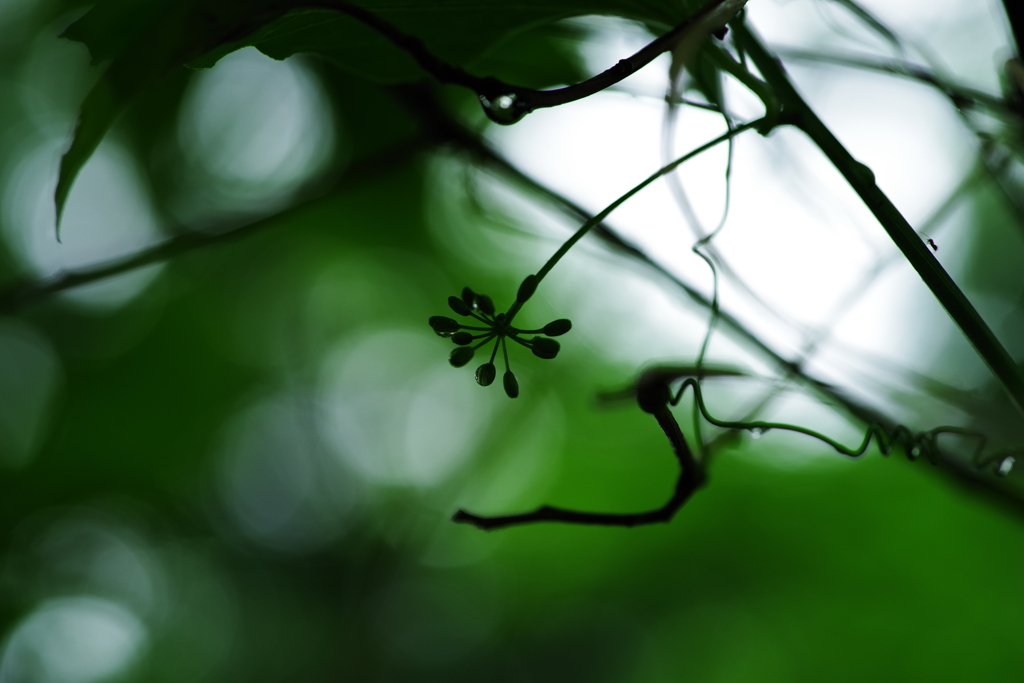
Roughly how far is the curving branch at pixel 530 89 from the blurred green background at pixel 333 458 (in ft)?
2.85

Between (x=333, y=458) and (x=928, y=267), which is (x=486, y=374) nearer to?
(x=928, y=267)

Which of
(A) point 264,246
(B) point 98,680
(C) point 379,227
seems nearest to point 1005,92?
(C) point 379,227

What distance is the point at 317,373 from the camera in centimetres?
178

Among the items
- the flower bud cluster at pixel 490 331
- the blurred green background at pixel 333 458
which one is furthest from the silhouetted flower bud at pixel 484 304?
the blurred green background at pixel 333 458

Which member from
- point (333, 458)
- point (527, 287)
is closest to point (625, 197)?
point (527, 287)

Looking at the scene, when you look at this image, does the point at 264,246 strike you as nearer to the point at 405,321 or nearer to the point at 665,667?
the point at 405,321

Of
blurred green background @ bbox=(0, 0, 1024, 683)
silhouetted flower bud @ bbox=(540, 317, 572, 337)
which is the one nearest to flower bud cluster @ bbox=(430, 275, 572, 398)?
silhouetted flower bud @ bbox=(540, 317, 572, 337)

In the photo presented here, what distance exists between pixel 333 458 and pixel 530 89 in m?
2.01

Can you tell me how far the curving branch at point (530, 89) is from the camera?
0.40 feet

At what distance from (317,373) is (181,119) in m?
0.78

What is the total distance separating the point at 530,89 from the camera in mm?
126

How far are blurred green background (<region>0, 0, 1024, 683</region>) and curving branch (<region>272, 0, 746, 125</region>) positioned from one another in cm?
87

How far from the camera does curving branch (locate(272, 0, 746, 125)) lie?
0.12m

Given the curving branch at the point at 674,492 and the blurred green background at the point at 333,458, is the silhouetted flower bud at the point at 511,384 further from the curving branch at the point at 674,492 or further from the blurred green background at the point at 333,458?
the blurred green background at the point at 333,458
